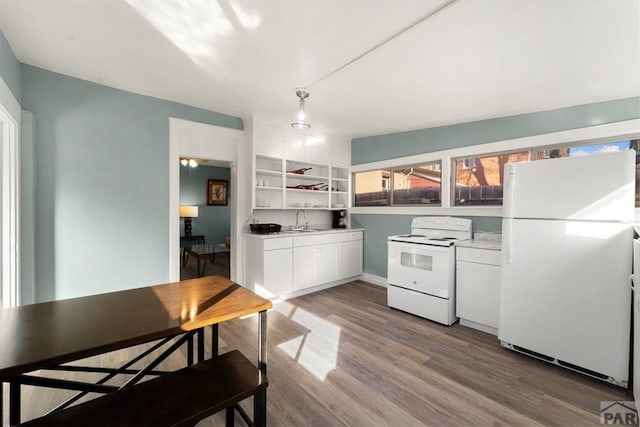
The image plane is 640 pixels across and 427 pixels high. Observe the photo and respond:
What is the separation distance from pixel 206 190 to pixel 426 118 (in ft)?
18.8

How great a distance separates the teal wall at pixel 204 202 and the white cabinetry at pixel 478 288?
557cm

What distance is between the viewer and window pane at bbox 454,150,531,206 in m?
3.24

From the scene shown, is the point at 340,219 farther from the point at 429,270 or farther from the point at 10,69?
the point at 10,69

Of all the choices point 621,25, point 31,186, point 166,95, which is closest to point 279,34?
point 166,95

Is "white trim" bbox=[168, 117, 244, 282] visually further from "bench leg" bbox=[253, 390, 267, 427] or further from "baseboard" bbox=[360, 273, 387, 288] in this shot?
"bench leg" bbox=[253, 390, 267, 427]

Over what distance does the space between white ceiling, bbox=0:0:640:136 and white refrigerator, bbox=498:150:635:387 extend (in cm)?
81

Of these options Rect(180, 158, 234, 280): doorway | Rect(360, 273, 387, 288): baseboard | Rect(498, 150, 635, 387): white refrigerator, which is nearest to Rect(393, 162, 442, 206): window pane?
Rect(360, 273, 387, 288): baseboard

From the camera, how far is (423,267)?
10.2 feet

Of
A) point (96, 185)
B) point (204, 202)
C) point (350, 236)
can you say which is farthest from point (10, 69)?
point (204, 202)

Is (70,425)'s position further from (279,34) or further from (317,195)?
(317,195)

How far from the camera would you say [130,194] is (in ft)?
9.41

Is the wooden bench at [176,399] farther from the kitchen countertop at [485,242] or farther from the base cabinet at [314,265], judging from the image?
the kitchen countertop at [485,242]

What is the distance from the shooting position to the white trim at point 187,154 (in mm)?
3137

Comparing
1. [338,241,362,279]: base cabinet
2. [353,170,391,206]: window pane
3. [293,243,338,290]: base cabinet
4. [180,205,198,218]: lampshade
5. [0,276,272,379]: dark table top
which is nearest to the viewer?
[0,276,272,379]: dark table top
